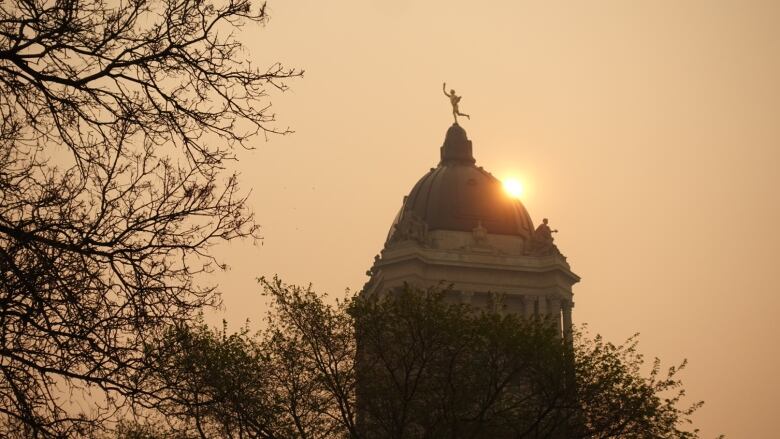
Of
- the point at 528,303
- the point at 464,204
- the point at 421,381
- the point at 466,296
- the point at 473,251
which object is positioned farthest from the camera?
the point at 464,204

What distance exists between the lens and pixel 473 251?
286 feet

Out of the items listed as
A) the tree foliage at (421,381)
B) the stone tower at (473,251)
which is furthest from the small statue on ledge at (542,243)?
the tree foliage at (421,381)

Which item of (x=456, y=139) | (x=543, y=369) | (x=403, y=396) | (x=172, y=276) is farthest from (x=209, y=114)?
(x=456, y=139)

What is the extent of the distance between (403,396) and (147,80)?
25.0 meters

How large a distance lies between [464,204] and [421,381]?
5160 cm

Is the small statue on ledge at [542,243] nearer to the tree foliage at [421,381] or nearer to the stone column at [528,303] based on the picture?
the stone column at [528,303]

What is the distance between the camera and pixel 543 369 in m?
40.6

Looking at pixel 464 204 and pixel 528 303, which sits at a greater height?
→ pixel 464 204

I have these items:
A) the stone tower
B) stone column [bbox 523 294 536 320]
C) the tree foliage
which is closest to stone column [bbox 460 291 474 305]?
the stone tower

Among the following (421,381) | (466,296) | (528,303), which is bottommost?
(421,381)

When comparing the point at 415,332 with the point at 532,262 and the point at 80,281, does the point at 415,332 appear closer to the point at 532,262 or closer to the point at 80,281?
the point at 80,281

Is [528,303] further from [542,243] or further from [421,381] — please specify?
[421,381]

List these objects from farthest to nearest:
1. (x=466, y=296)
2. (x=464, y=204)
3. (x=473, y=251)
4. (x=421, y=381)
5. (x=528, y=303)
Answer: (x=464, y=204)
(x=473, y=251)
(x=528, y=303)
(x=466, y=296)
(x=421, y=381)

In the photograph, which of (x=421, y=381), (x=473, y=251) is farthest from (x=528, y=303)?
(x=421, y=381)
